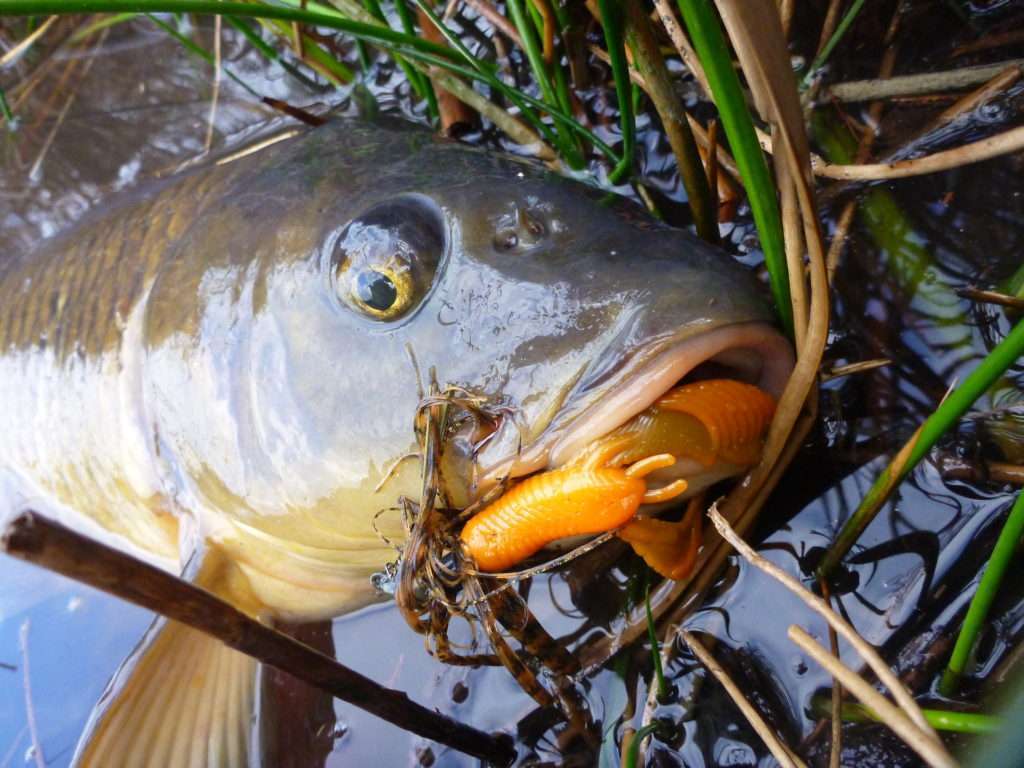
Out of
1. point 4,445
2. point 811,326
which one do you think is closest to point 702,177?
point 811,326

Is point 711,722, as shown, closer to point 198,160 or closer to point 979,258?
point 979,258

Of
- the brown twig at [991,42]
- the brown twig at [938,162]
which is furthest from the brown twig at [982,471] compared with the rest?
the brown twig at [991,42]

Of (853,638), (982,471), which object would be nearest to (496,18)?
(982,471)

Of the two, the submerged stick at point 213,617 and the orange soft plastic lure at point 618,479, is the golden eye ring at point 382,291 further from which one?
the submerged stick at point 213,617

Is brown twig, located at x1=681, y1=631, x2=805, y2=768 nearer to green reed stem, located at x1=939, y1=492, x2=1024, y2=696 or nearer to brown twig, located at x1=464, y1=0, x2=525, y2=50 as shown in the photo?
green reed stem, located at x1=939, y1=492, x2=1024, y2=696

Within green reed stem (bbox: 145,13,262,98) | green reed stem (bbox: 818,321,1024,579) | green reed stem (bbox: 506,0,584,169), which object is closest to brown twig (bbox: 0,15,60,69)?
green reed stem (bbox: 145,13,262,98)

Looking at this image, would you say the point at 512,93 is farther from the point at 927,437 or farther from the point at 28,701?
the point at 28,701

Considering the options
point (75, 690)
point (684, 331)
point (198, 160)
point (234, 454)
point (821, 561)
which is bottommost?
point (75, 690)

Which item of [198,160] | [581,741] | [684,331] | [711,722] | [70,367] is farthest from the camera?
[198,160]
